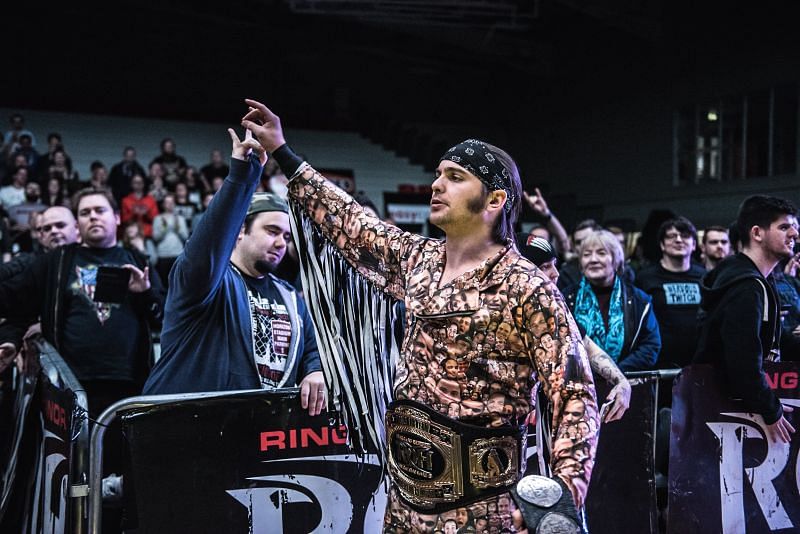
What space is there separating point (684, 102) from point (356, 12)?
7978 millimetres

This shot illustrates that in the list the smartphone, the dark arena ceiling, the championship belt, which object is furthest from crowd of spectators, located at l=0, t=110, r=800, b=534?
the dark arena ceiling

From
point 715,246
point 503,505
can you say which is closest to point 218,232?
point 503,505

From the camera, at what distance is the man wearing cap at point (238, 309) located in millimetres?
3270

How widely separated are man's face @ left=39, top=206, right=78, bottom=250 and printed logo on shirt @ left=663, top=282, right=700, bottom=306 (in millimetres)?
4701

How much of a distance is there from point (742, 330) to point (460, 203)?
8.53ft

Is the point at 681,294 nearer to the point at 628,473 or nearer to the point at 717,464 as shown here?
the point at 717,464

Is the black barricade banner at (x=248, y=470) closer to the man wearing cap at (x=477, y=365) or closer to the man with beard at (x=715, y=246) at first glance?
the man wearing cap at (x=477, y=365)

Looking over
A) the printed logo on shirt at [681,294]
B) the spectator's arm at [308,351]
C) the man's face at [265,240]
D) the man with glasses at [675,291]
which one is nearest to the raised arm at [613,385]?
the spectator's arm at [308,351]

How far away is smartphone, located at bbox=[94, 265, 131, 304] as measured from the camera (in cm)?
443

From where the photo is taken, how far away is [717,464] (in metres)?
4.63

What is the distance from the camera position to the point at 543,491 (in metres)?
2.05

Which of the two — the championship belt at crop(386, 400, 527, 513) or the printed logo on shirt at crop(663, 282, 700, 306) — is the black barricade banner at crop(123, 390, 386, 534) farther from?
the printed logo on shirt at crop(663, 282, 700, 306)

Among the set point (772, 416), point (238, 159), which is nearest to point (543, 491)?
point (238, 159)

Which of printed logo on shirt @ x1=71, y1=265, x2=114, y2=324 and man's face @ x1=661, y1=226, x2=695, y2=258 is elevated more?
man's face @ x1=661, y1=226, x2=695, y2=258
